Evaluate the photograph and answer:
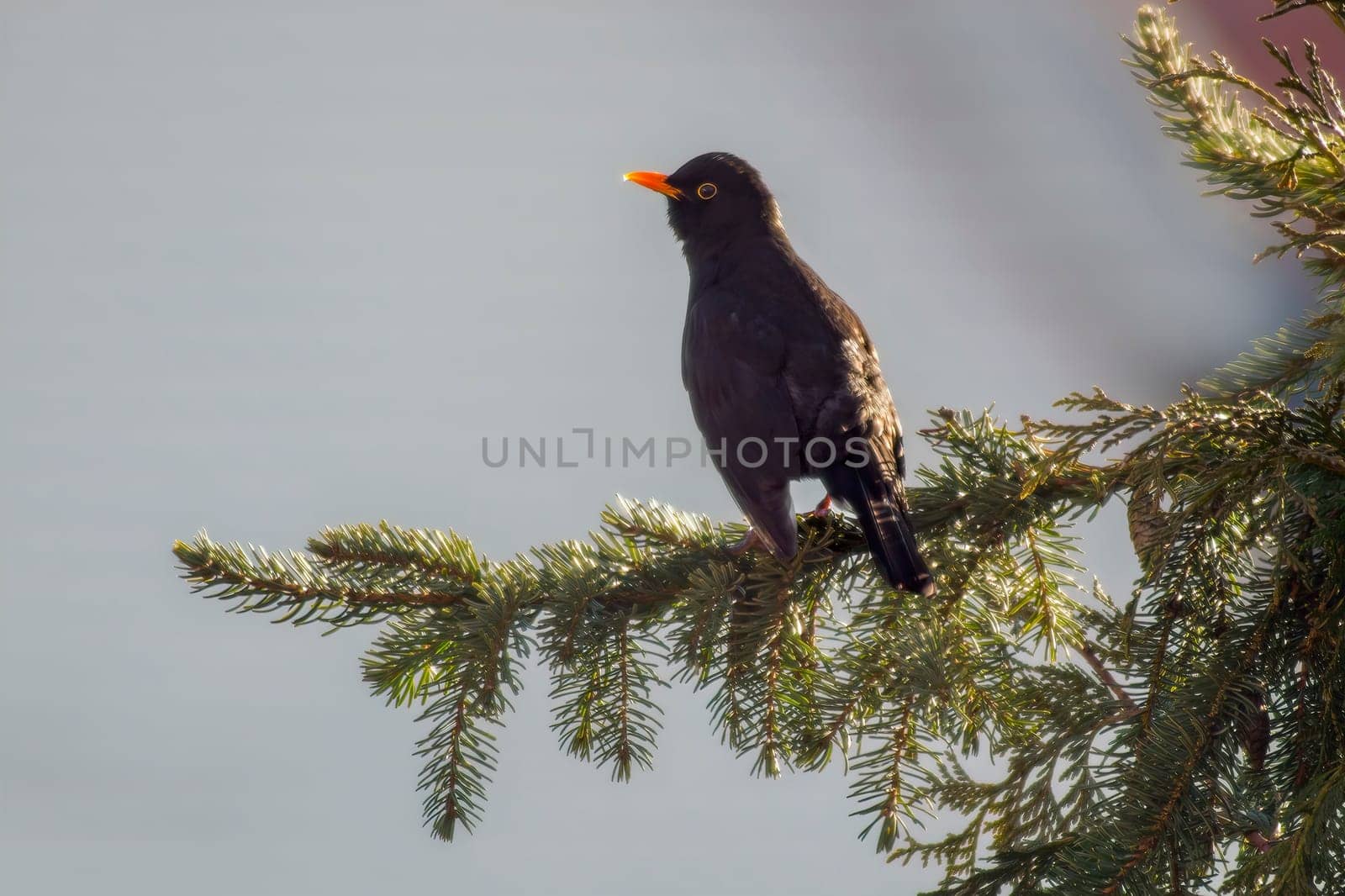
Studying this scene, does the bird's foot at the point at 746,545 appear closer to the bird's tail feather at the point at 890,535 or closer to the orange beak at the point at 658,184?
the bird's tail feather at the point at 890,535

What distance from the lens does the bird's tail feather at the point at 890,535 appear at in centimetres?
194

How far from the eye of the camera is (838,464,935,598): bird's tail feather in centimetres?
194

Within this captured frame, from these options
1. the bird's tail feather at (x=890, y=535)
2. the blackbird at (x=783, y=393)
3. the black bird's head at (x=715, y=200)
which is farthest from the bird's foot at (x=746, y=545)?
the black bird's head at (x=715, y=200)

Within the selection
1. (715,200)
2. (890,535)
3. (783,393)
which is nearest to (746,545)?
(890,535)

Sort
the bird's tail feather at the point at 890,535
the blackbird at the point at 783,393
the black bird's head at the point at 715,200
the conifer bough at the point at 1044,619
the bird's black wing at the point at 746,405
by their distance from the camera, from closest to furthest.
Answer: the conifer bough at the point at 1044,619 → the bird's tail feather at the point at 890,535 → the blackbird at the point at 783,393 → the bird's black wing at the point at 746,405 → the black bird's head at the point at 715,200

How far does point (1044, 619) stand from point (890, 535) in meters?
0.36

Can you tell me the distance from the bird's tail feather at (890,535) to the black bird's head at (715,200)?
4.23ft

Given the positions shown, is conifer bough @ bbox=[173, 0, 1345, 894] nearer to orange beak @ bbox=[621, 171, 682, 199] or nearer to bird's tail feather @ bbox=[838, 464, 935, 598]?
bird's tail feather @ bbox=[838, 464, 935, 598]

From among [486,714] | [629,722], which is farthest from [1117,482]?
[486,714]

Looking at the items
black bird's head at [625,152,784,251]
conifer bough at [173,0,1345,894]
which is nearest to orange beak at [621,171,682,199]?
black bird's head at [625,152,784,251]

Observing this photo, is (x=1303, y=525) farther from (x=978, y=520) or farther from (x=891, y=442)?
(x=891, y=442)

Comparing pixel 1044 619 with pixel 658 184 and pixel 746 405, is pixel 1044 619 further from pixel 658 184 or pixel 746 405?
pixel 658 184

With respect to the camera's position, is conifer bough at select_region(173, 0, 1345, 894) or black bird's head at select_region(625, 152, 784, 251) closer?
conifer bough at select_region(173, 0, 1345, 894)

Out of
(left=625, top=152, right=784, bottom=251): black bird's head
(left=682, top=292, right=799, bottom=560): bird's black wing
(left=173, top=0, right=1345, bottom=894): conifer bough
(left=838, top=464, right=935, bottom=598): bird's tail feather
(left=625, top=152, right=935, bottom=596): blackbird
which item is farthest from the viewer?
(left=625, top=152, right=784, bottom=251): black bird's head
